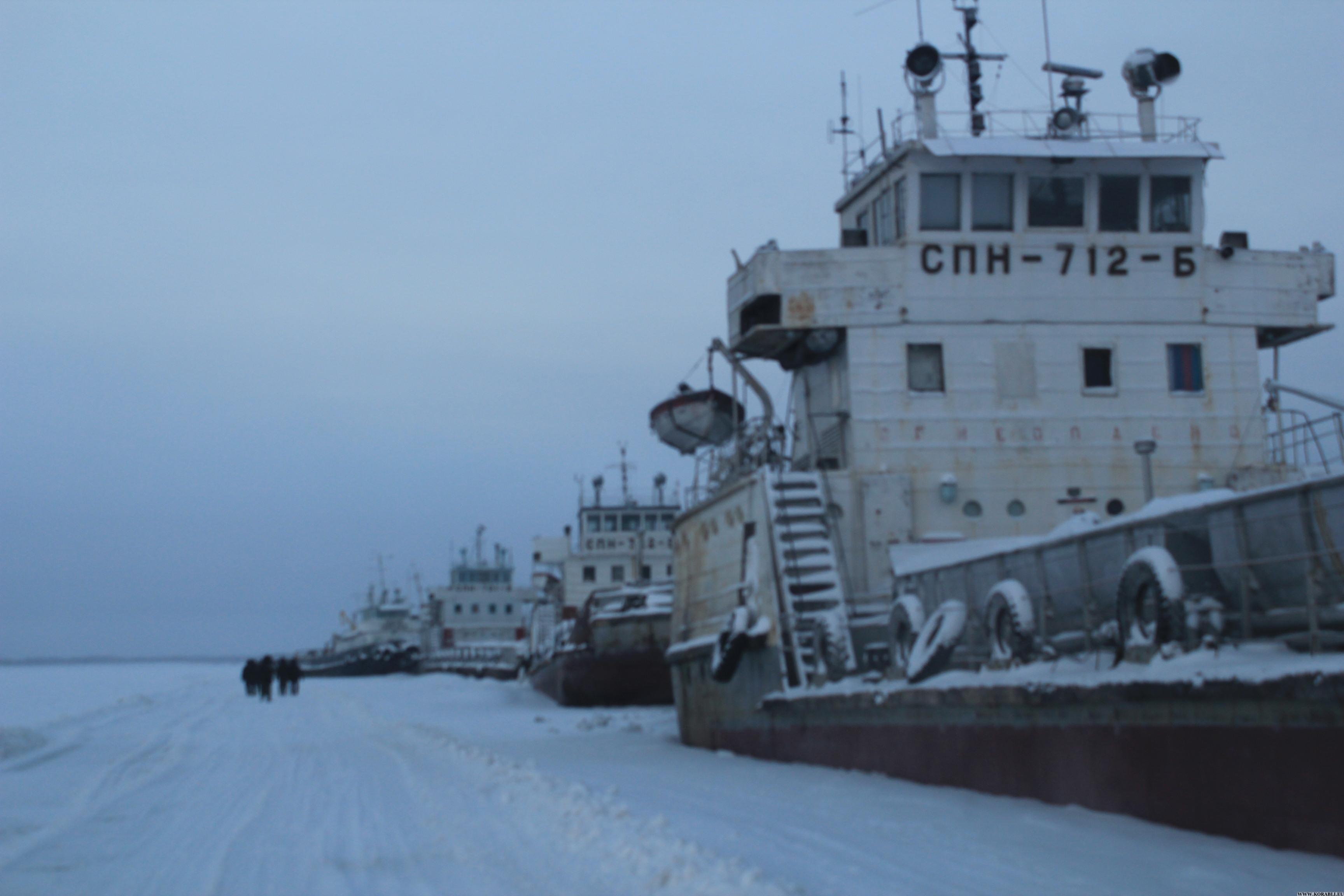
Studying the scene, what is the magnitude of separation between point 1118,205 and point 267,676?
32340mm

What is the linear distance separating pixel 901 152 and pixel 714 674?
6.73 m

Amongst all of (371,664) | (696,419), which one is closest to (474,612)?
(371,664)

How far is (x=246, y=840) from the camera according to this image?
29.4 ft

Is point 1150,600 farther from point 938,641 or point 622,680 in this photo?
point 622,680

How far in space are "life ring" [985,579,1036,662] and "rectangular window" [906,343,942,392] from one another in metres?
5.53

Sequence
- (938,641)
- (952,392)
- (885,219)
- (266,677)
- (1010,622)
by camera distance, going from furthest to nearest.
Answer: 1. (266,677)
2. (885,219)
3. (952,392)
4. (938,641)
5. (1010,622)

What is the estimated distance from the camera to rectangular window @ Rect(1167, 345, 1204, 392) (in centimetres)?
1539

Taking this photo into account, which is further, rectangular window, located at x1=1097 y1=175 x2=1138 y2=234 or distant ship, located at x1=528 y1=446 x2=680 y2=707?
distant ship, located at x1=528 y1=446 x2=680 y2=707

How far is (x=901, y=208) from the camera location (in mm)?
15891

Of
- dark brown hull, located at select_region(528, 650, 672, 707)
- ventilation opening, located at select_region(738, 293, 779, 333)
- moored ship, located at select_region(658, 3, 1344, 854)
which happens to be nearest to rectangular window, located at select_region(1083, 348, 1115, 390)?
moored ship, located at select_region(658, 3, 1344, 854)

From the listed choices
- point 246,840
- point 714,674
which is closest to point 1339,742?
point 246,840

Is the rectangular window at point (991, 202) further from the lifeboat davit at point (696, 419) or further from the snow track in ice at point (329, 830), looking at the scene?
the snow track in ice at point (329, 830)

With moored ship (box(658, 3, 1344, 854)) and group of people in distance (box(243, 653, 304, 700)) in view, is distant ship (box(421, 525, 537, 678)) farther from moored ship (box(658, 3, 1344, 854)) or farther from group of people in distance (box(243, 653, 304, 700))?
moored ship (box(658, 3, 1344, 854))

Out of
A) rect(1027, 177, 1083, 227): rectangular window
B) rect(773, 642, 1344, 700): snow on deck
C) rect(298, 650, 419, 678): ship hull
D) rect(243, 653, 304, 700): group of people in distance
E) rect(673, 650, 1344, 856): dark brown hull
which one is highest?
rect(1027, 177, 1083, 227): rectangular window
